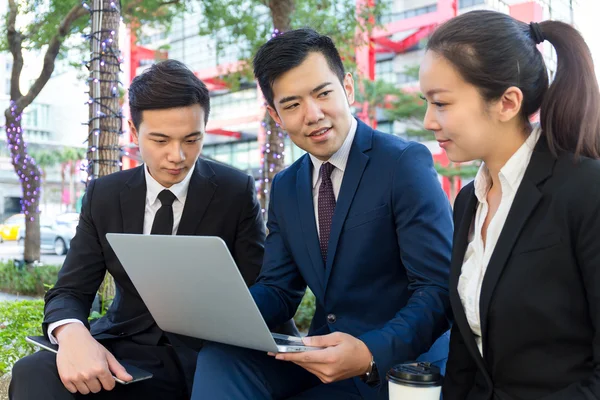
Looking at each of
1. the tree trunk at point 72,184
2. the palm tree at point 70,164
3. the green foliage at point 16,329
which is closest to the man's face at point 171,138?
the green foliage at point 16,329

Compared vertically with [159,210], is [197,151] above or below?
above

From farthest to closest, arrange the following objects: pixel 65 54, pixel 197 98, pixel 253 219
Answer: pixel 65 54 < pixel 253 219 < pixel 197 98

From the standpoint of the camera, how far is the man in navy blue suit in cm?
160

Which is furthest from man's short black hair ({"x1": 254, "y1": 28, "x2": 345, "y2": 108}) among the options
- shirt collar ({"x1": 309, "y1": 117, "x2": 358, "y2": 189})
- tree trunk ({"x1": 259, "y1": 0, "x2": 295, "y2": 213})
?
tree trunk ({"x1": 259, "y1": 0, "x2": 295, "y2": 213})

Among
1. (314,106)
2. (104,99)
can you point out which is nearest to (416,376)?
(314,106)

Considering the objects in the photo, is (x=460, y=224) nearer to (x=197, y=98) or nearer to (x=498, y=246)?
(x=498, y=246)

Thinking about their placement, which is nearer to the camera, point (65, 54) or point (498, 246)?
point (498, 246)

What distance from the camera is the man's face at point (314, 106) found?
6.32 feet

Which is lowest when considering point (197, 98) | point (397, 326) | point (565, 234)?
point (397, 326)

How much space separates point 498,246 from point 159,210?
1282 mm

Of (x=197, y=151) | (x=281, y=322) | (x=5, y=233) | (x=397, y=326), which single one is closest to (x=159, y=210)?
(x=197, y=151)

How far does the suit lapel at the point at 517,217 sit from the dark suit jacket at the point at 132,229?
43.0 inches

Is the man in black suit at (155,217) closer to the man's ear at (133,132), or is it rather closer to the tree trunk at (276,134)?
the man's ear at (133,132)

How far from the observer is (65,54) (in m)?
8.21
